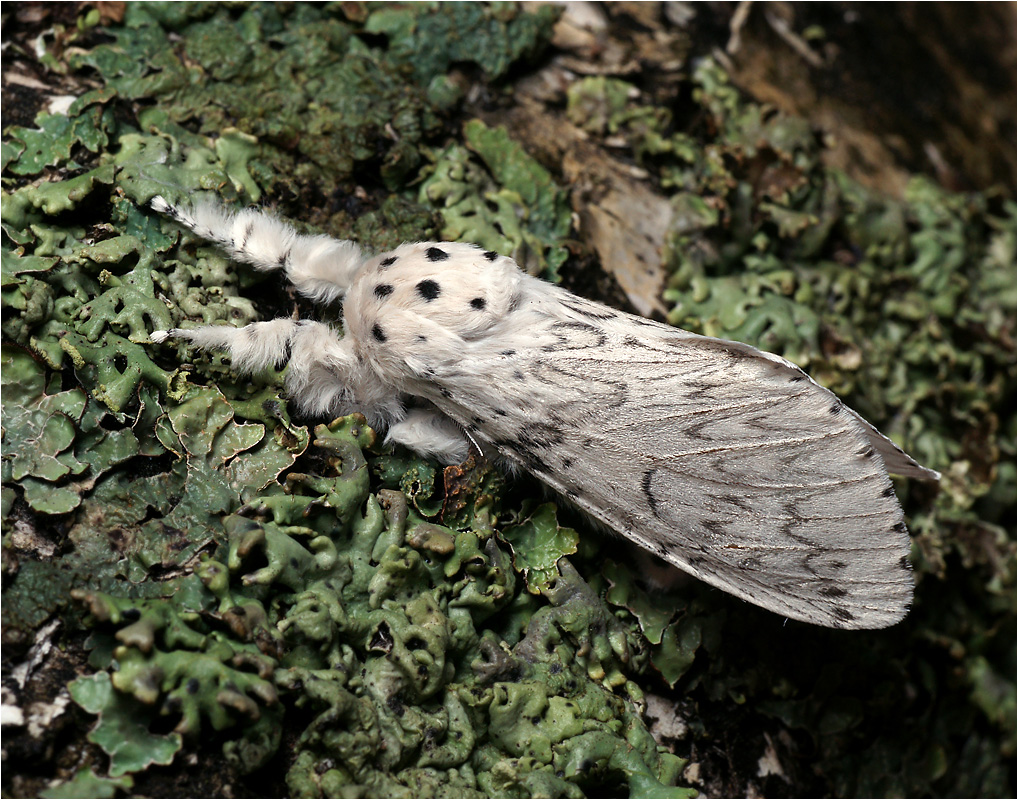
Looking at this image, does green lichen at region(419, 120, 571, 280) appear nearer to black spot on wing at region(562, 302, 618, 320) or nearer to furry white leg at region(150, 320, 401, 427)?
black spot on wing at region(562, 302, 618, 320)

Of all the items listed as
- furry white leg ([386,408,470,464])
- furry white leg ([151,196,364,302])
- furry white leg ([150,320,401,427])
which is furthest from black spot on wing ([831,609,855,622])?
furry white leg ([151,196,364,302])

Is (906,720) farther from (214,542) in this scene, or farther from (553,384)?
(214,542)

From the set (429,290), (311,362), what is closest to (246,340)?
(311,362)

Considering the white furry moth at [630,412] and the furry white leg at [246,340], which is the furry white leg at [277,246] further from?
the furry white leg at [246,340]

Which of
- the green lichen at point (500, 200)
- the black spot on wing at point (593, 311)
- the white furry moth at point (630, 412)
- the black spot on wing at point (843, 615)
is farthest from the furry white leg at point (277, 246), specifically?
the black spot on wing at point (843, 615)

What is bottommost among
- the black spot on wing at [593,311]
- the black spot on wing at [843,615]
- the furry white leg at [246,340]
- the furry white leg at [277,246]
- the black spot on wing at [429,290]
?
the black spot on wing at [843,615]

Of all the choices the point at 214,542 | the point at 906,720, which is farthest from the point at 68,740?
the point at 906,720

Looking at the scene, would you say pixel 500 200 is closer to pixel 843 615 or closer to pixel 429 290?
pixel 429 290
